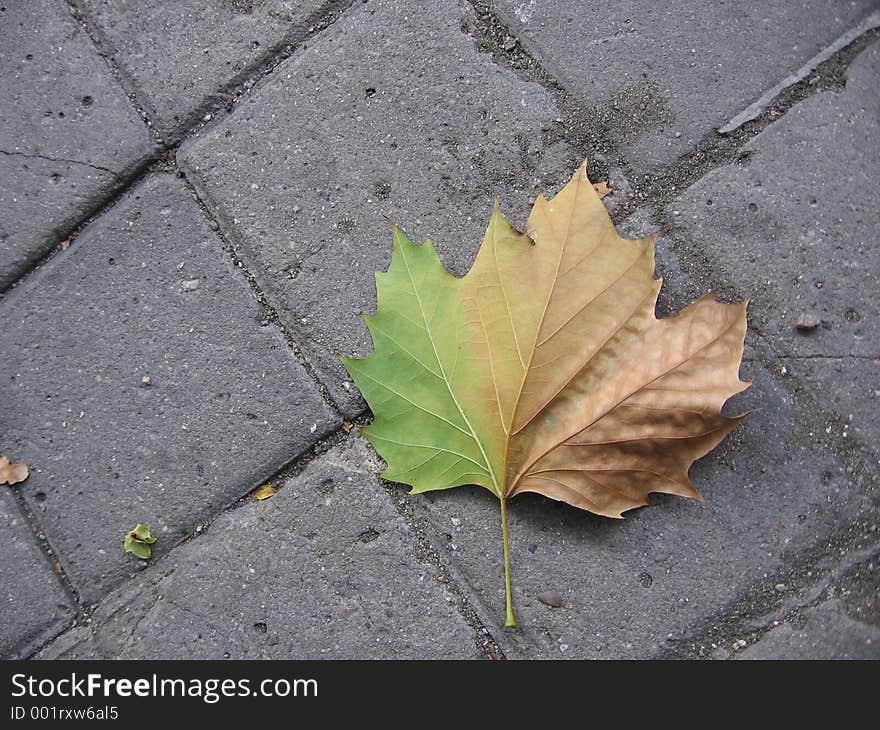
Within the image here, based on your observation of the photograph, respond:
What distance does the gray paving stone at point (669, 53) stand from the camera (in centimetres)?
185

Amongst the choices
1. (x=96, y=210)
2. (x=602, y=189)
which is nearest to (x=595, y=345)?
(x=602, y=189)

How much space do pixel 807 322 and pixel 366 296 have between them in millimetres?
940

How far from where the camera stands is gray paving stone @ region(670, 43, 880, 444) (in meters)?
1.76

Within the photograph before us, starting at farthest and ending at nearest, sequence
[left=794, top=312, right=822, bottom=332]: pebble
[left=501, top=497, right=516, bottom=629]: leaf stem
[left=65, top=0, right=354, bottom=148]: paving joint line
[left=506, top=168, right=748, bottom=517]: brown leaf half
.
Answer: [left=65, top=0, right=354, bottom=148]: paving joint line → [left=794, top=312, right=822, bottom=332]: pebble → [left=501, top=497, right=516, bottom=629]: leaf stem → [left=506, top=168, right=748, bottom=517]: brown leaf half

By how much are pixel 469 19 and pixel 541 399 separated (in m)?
0.92

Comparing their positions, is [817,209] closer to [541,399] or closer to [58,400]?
[541,399]

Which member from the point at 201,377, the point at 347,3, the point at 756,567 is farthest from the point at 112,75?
the point at 756,567

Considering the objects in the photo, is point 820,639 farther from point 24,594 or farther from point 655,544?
point 24,594

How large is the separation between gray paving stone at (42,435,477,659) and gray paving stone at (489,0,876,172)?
0.96 meters

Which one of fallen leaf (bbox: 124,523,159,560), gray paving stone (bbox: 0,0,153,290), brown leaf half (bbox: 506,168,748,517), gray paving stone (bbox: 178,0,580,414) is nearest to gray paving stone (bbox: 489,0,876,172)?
gray paving stone (bbox: 178,0,580,414)

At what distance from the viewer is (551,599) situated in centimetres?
169

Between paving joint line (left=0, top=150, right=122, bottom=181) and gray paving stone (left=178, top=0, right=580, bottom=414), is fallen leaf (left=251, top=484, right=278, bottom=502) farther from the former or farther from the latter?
paving joint line (left=0, top=150, right=122, bottom=181)

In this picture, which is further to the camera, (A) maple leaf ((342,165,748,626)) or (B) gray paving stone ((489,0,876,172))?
(B) gray paving stone ((489,0,876,172))

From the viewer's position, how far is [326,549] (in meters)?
1.73
